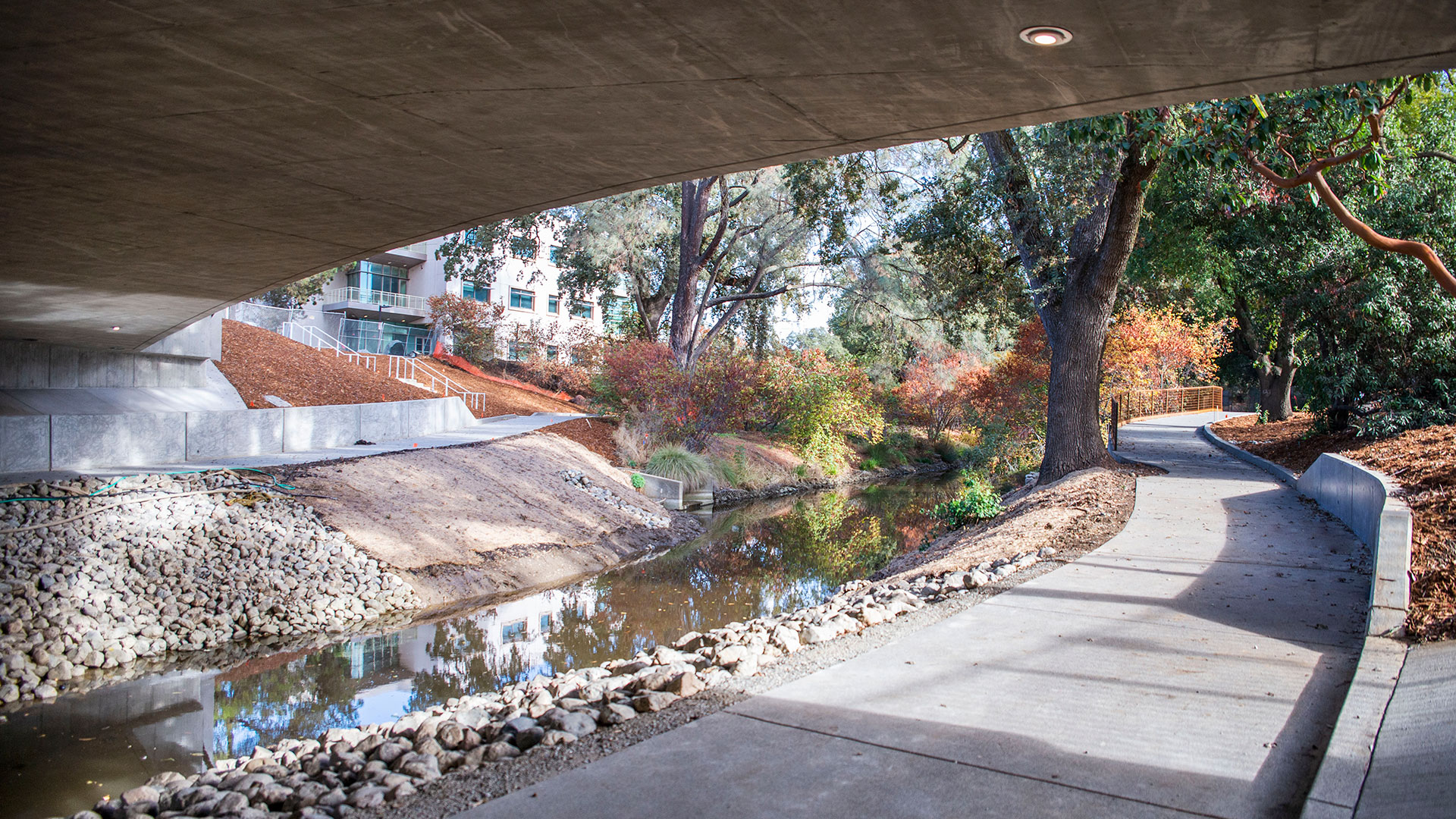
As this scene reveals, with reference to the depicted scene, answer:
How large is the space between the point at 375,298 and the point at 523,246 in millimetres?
19621

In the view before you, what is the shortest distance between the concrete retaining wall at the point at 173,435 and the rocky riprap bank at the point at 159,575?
154cm

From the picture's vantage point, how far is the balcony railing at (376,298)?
43438 mm

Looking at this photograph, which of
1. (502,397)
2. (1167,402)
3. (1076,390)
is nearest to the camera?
(1076,390)

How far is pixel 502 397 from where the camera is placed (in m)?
31.8

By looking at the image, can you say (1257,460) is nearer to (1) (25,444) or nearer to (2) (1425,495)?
(2) (1425,495)

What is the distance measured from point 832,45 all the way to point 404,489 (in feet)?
39.5

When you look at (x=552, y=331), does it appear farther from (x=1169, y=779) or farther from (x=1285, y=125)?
(x=1169, y=779)

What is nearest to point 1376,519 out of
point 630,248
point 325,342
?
point 630,248

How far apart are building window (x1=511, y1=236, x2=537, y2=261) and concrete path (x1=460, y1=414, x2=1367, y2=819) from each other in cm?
2256

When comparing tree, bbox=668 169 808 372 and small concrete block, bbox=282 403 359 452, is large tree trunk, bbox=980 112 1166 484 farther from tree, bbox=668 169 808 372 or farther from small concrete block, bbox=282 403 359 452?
small concrete block, bbox=282 403 359 452

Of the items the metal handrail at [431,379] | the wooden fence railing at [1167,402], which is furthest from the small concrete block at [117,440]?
the wooden fence railing at [1167,402]

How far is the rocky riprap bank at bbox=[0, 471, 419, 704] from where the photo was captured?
8570 mm

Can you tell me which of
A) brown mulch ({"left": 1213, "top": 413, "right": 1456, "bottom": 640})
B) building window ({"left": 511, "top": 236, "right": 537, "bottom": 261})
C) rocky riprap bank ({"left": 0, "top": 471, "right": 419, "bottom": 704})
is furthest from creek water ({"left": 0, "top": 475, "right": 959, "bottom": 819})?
building window ({"left": 511, "top": 236, "right": 537, "bottom": 261})

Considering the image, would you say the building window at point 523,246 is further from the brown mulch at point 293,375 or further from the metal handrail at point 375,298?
the metal handrail at point 375,298
